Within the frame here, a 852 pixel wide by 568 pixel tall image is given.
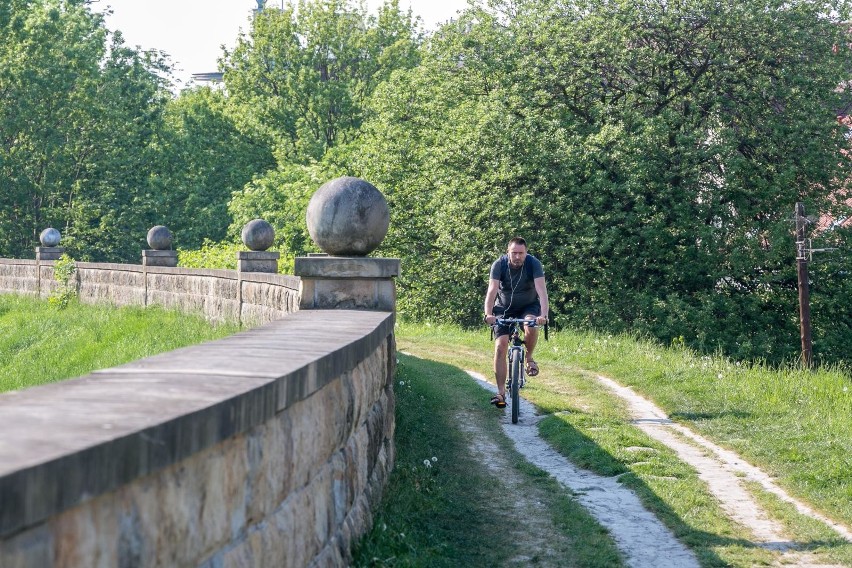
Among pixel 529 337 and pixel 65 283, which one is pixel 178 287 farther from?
pixel 529 337

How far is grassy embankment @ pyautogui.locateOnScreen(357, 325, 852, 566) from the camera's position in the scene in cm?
630

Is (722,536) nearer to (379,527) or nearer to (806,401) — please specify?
(379,527)

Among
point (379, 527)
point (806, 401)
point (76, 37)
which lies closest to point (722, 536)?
point (379, 527)

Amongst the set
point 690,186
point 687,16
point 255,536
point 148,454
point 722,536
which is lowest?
point 722,536

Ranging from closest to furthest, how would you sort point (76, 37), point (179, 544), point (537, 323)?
point (179, 544), point (537, 323), point (76, 37)

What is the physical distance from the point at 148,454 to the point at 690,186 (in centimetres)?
2391

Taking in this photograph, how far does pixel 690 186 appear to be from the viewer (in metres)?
25.4

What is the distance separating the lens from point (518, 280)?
10.9 meters

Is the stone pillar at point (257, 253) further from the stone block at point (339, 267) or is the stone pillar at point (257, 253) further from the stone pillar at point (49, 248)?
the stone pillar at point (49, 248)

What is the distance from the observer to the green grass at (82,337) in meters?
15.7

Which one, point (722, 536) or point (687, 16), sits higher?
point (687, 16)

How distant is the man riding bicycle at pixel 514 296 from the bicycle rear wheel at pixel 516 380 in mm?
140

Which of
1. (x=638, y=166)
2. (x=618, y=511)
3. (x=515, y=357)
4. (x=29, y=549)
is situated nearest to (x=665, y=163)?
(x=638, y=166)

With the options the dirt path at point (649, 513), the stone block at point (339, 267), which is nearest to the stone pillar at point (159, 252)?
the dirt path at point (649, 513)
